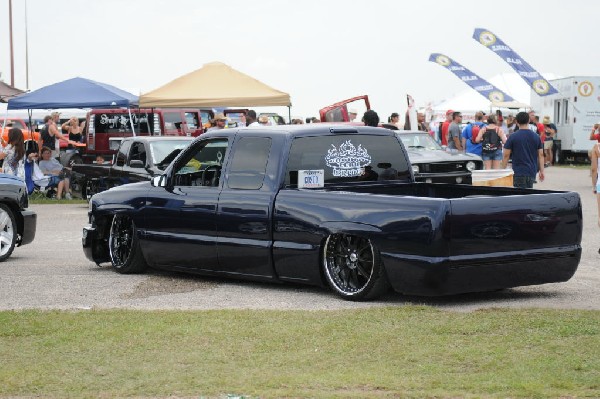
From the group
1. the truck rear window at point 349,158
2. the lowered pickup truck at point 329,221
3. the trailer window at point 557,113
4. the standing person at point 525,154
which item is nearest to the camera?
the lowered pickup truck at point 329,221

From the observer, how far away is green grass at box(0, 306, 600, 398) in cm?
714

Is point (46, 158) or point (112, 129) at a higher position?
point (112, 129)

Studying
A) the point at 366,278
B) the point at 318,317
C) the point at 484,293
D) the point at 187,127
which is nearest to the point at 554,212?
the point at 484,293

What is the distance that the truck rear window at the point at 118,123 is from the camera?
29609mm

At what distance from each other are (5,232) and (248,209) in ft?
14.3

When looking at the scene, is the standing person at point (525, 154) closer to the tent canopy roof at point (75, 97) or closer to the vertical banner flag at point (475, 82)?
the tent canopy roof at point (75, 97)

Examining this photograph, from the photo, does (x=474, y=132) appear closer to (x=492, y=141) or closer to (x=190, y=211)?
(x=492, y=141)

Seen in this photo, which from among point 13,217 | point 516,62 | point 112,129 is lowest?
point 13,217

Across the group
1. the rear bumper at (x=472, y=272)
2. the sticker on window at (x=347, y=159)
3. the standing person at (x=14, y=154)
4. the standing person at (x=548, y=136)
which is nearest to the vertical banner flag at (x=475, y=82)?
the standing person at (x=548, y=136)

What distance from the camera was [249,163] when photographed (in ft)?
39.1

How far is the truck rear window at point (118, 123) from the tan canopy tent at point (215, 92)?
1.43 m

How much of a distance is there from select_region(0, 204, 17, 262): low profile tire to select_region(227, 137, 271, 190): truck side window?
12.8 ft

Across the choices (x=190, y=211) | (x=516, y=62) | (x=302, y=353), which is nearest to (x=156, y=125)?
(x=516, y=62)

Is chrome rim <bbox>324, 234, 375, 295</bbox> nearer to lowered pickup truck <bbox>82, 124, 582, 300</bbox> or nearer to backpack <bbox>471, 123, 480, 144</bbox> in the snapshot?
lowered pickup truck <bbox>82, 124, 582, 300</bbox>
